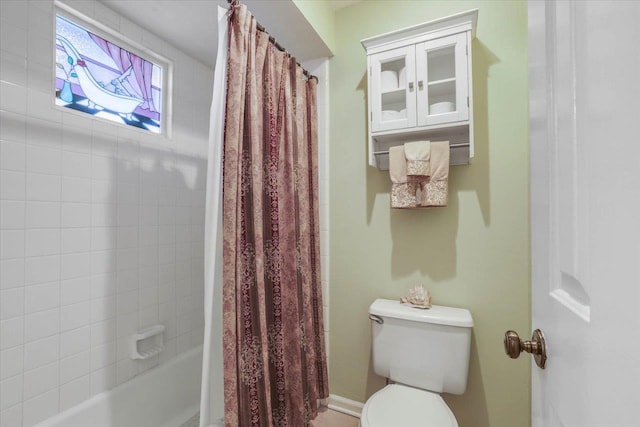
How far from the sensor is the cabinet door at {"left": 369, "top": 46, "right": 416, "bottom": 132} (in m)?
1.48

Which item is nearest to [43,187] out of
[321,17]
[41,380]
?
[41,380]

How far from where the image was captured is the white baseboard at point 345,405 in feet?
5.59

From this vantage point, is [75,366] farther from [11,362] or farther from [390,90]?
[390,90]

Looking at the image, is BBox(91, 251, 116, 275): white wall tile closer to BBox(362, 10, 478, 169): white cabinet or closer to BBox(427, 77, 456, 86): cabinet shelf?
BBox(362, 10, 478, 169): white cabinet

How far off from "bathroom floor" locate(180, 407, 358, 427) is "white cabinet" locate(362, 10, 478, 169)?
1.53 meters

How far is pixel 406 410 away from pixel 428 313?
44 centimetres

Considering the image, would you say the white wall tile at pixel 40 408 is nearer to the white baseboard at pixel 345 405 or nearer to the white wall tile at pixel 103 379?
the white wall tile at pixel 103 379

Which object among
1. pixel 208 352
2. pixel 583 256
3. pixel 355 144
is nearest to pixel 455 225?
pixel 355 144

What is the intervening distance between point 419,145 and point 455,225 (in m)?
0.48

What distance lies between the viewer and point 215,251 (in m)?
1.05

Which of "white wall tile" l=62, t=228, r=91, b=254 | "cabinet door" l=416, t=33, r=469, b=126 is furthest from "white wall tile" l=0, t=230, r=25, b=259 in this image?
"cabinet door" l=416, t=33, r=469, b=126

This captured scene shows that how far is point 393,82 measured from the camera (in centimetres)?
154

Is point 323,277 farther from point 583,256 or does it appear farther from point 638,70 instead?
point 638,70

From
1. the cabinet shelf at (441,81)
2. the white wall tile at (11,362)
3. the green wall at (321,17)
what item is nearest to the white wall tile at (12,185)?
the white wall tile at (11,362)
